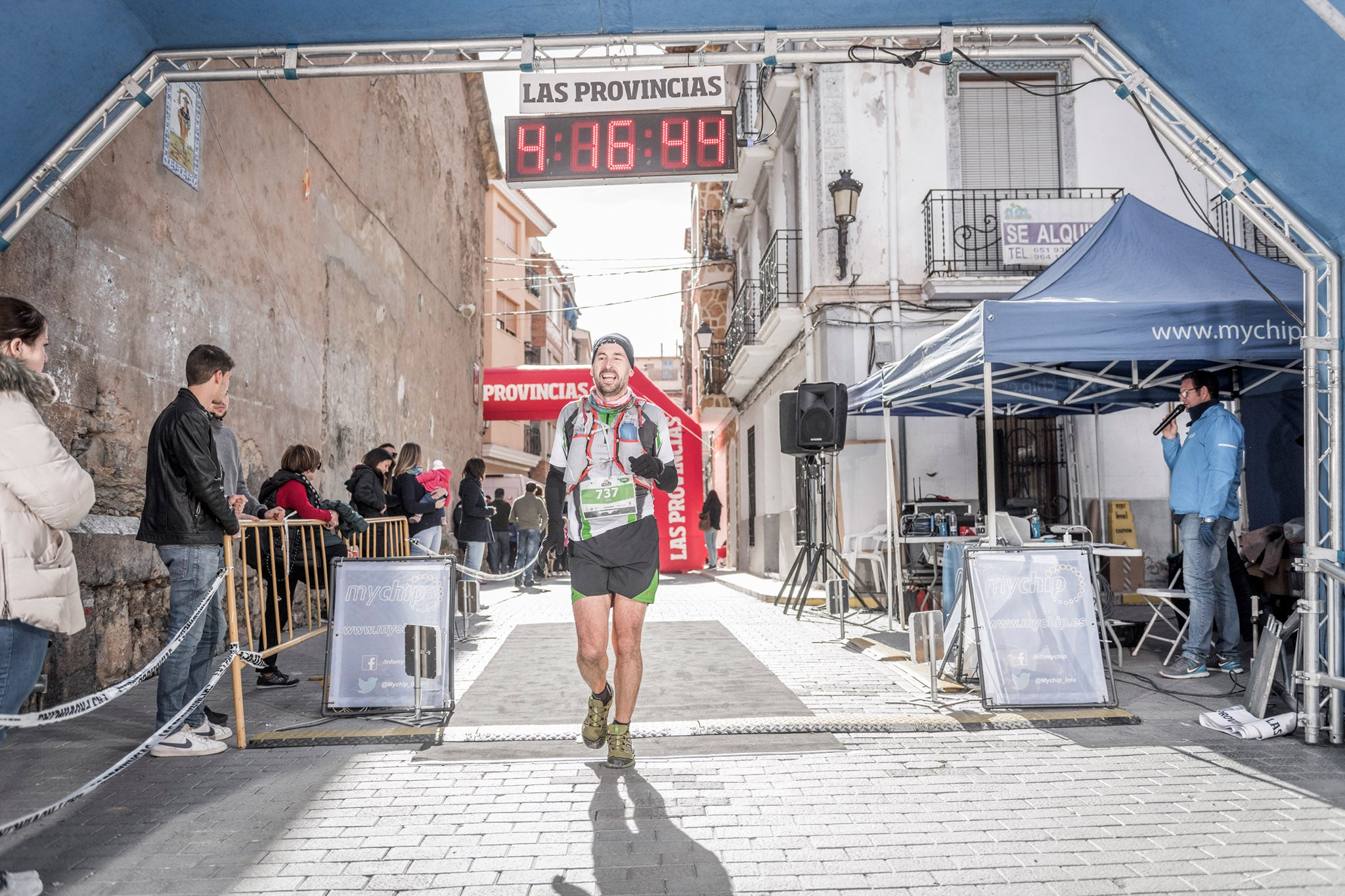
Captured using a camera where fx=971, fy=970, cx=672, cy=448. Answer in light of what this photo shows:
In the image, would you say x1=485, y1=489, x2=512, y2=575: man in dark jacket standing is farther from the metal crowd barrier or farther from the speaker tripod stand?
the metal crowd barrier

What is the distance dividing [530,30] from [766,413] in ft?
45.2

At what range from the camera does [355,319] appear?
13.5 meters

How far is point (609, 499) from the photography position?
447 cm

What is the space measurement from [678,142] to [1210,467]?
454 centimetres

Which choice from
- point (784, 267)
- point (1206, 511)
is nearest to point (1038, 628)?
point (1206, 511)

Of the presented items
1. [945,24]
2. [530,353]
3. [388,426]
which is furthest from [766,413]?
[530,353]

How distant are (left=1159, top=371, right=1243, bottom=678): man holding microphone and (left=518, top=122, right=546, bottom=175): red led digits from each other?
5167mm

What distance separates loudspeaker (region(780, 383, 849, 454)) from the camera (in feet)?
31.7

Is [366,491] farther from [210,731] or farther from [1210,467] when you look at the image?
[1210,467]

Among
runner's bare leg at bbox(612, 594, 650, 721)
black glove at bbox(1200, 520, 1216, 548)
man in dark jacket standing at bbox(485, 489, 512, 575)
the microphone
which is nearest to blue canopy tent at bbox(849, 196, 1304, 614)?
the microphone

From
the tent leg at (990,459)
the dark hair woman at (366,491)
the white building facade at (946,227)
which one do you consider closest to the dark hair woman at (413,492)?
the dark hair woman at (366,491)

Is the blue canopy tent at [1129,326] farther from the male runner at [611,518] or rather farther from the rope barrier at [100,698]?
the rope barrier at [100,698]

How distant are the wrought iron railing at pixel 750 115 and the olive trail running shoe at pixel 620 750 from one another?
13205 millimetres

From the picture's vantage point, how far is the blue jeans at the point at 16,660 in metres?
3.05
